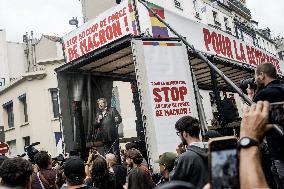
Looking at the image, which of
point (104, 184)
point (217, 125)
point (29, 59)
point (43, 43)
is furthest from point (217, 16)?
point (104, 184)

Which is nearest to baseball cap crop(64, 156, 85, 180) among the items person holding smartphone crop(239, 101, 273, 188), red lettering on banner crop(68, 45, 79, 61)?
person holding smartphone crop(239, 101, 273, 188)

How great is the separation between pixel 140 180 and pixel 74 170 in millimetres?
2354

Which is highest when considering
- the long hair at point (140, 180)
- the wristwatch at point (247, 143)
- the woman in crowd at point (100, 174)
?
the wristwatch at point (247, 143)

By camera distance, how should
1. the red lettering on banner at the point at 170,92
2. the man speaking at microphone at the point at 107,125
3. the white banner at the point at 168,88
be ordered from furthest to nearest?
1. the man speaking at microphone at the point at 107,125
2. the red lettering on banner at the point at 170,92
3. the white banner at the point at 168,88

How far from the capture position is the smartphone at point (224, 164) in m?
1.32

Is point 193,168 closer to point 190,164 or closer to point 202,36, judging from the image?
point 190,164

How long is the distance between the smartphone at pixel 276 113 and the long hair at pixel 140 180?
15.5 feet

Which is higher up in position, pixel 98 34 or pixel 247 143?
pixel 98 34

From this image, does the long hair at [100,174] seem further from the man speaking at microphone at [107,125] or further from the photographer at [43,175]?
the man speaking at microphone at [107,125]

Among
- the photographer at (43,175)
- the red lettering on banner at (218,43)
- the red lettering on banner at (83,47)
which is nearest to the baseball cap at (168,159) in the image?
the photographer at (43,175)

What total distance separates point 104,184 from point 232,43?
5.97 m

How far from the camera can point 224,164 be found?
1.33 meters

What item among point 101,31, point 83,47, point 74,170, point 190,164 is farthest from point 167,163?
point 83,47

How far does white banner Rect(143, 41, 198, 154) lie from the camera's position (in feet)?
23.0
